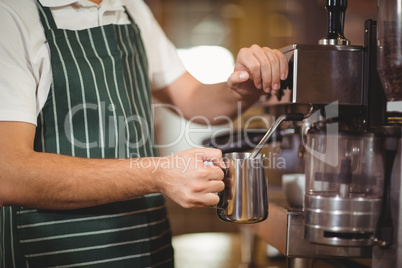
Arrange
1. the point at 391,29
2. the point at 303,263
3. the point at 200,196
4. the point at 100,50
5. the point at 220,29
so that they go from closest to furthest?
the point at 391,29 < the point at 200,196 < the point at 303,263 < the point at 100,50 < the point at 220,29

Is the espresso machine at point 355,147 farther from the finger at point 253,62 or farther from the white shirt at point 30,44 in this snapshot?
the white shirt at point 30,44

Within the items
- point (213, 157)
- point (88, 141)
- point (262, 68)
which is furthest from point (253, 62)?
point (88, 141)

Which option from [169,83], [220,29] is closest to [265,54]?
[169,83]

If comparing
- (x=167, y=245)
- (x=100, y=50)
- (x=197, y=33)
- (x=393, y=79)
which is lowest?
(x=167, y=245)

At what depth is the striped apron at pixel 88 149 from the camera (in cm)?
106

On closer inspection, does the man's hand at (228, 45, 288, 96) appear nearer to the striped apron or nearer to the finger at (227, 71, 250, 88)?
the finger at (227, 71, 250, 88)

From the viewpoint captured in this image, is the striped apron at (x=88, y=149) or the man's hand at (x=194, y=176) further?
the striped apron at (x=88, y=149)

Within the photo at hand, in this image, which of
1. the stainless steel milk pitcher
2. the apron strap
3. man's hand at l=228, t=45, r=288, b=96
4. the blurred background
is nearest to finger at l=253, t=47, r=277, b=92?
man's hand at l=228, t=45, r=288, b=96

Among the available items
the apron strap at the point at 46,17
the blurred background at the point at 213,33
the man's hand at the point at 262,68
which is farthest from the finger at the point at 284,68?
the blurred background at the point at 213,33

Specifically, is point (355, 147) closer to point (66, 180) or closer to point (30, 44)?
point (66, 180)

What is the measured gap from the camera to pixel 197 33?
4.76m

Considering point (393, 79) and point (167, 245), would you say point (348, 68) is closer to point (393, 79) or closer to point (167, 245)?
point (393, 79)

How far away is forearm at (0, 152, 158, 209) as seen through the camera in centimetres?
91

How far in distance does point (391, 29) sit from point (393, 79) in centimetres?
8
